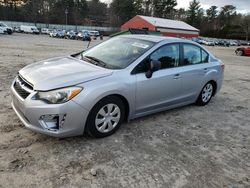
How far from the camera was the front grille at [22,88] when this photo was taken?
3491 mm

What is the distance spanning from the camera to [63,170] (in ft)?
9.96

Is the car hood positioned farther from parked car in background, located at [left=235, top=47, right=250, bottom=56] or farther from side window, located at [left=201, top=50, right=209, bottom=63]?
parked car in background, located at [left=235, top=47, right=250, bottom=56]

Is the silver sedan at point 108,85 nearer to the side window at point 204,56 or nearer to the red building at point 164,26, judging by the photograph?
the side window at point 204,56

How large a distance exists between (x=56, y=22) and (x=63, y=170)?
8667 centimetres

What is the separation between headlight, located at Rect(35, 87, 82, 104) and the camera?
3312 mm

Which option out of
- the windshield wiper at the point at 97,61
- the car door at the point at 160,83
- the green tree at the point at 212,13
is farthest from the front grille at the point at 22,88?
the green tree at the point at 212,13

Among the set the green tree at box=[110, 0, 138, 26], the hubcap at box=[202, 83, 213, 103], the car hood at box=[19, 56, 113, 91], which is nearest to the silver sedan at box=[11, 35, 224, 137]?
the car hood at box=[19, 56, 113, 91]

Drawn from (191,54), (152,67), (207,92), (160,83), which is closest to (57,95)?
(152,67)

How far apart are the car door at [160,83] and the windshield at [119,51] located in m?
0.22

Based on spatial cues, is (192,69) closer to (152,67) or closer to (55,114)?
(152,67)

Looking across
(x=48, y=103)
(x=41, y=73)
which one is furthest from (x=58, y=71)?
(x=48, y=103)

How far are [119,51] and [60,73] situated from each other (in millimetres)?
1287

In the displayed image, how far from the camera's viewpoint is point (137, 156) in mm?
3475

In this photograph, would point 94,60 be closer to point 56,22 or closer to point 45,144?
point 45,144
